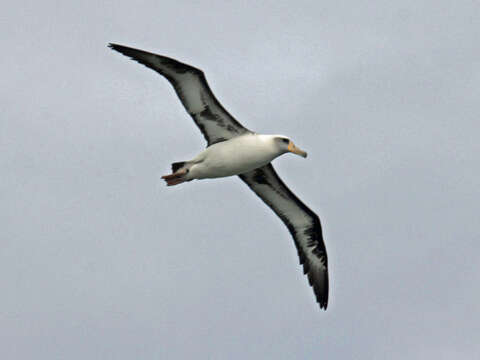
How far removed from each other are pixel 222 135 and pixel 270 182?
7.57ft

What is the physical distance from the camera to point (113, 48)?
19125mm

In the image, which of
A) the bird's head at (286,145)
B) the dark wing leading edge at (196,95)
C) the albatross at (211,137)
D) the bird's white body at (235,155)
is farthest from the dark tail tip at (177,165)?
the bird's head at (286,145)

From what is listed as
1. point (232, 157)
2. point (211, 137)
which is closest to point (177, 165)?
point (211, 137)

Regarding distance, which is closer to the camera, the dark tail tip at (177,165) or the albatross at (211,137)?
the albatross at (211,137)

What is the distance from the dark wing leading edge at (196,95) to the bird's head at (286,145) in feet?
2.40

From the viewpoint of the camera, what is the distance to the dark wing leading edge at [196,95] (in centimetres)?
1938

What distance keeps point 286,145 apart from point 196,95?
228 centimetres

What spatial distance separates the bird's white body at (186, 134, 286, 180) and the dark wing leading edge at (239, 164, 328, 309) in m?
1.71

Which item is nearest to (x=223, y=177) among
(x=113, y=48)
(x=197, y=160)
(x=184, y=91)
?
(x=197, y=160)

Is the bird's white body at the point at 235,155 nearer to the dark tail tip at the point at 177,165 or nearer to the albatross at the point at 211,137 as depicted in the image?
the albatross at the point at 211,137

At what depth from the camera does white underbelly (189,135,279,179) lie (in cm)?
2000

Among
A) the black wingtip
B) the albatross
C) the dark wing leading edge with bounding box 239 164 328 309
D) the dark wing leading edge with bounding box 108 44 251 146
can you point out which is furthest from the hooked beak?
the black wingtip

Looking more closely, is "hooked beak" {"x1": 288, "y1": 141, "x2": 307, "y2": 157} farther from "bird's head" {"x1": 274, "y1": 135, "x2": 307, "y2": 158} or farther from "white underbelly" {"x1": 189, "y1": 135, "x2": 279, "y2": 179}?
"white underbelly" {"x1": 189, "y1": 135, "x2": 279, "y2": 179}

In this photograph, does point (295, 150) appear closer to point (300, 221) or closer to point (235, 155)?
point (235, 155)
